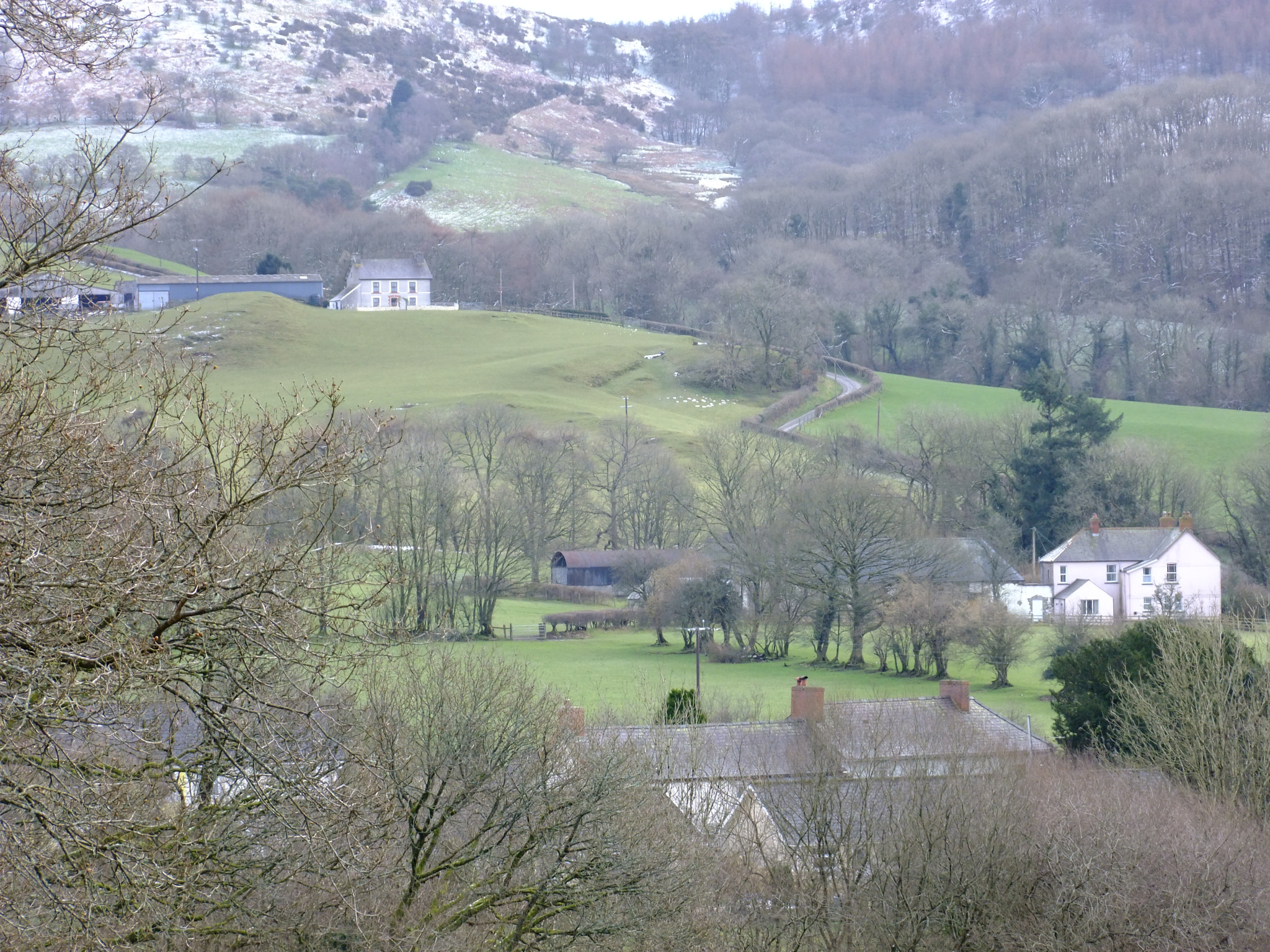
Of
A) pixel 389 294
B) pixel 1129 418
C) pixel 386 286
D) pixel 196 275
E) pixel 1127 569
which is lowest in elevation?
pixel 1127 569

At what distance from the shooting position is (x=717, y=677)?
127 feet

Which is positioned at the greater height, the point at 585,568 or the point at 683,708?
the point at 683,708

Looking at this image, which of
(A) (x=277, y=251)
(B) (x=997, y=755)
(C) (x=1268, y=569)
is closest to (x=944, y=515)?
(C) (x=1268, y=569)

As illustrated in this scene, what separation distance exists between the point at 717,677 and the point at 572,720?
17710 mm

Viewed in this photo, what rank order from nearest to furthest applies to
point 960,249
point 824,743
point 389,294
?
point 824,743 → point 389,294 → point 960,249

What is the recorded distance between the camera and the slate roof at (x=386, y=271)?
372ft

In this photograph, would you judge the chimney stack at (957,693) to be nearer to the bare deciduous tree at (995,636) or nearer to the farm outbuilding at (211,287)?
the bare deciduous tree at (995,636)

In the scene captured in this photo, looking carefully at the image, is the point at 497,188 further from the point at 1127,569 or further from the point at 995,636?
the point at 995,636

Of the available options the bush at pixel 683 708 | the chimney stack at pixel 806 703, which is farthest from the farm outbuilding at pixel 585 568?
the chimney stack at pixel 806 703

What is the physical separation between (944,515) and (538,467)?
18078mm

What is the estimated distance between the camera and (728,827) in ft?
67.0

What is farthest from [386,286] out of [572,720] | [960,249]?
[572,720]

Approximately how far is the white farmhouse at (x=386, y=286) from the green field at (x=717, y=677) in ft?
227

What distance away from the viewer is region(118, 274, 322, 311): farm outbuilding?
10069 centimetres
